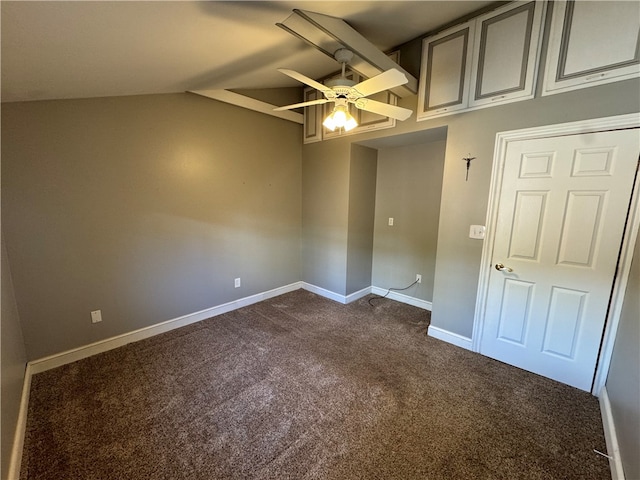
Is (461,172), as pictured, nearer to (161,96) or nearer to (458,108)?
(458,108)

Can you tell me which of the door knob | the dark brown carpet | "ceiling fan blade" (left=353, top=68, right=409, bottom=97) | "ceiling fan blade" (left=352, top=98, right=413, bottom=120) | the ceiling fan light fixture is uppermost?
"ceiling fan blade" (left=353, top=68, right=409, bottom=97)

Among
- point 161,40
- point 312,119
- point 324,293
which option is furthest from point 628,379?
point 312,119

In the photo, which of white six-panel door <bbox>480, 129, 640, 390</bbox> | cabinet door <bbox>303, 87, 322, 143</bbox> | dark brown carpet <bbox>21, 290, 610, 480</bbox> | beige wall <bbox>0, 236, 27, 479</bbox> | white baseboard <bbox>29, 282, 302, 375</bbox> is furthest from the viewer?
cabinet door <bbox>303, 87, 322, 143</bbox>

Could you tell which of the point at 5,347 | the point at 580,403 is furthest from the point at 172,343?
the point at 580,403

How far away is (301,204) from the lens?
4.14m

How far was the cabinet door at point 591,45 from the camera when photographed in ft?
5.56

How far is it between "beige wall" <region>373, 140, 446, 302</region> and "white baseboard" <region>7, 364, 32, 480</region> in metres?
3.74

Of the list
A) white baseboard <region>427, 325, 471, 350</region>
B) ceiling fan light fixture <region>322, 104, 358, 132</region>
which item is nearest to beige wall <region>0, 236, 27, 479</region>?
ceiling fan light fixture <region>322, 104, 358, 132</region>

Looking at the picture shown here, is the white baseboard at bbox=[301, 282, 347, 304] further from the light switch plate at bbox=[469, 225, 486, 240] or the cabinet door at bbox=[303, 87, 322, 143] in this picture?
the cabinet door at bbox=[303, 87, 322, 143]

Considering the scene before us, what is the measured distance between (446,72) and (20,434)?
4179mm

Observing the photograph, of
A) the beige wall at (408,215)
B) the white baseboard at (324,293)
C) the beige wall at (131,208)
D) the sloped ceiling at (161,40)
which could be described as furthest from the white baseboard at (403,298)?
the sloped ceiling at (161,40)

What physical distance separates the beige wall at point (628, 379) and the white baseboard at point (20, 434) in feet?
10.1

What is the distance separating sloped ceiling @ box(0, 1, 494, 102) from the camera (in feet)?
4.14

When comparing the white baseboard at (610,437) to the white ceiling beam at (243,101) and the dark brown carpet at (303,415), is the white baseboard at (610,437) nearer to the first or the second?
the dark brown carpet at (303,415)
